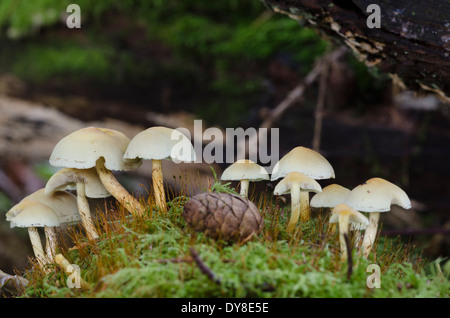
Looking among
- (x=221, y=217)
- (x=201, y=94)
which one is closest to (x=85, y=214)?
(x=221, y=217)

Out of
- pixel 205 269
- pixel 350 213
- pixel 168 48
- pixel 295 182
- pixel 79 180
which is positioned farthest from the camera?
pixel 168 48

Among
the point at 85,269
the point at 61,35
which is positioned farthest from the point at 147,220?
the point at 61,35

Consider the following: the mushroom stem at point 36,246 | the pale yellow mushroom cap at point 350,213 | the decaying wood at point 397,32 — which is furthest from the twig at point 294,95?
the pale yellow mushroom cap at point 350,213

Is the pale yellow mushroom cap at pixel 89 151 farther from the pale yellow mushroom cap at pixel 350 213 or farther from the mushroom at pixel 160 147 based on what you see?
the pale yellow mushroom cap at pixel 350 213

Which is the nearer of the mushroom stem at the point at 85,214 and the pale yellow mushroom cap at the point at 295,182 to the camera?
the pale yellow mushroom cap at the point at 295,182

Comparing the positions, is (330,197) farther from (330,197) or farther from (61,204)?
(61,204)

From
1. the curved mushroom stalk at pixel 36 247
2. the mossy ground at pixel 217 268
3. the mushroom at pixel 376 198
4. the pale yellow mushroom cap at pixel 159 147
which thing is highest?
the pale yellow mushroom cap at pixel 159 147

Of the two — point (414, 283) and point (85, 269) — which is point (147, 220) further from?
point (414, 283)
